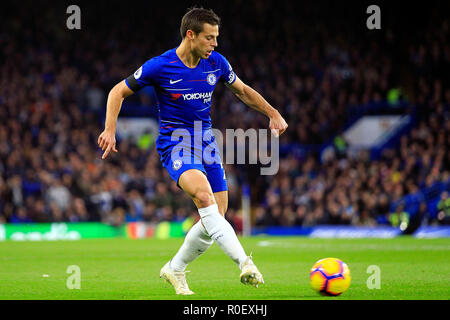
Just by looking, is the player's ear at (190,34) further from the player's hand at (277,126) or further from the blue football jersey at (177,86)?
the player's hand at (277,126)

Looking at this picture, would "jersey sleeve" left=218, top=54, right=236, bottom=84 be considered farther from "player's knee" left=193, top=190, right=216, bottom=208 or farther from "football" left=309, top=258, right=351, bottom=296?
"football" left=309, top=258, right=351, bottom=296

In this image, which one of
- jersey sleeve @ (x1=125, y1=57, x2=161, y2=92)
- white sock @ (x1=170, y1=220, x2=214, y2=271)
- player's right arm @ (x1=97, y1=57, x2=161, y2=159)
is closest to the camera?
player's right arm @ (x1=97, y1=57, x2=161, y2=159)

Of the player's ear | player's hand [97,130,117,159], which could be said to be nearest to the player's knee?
player's hand [97,130,117,159]

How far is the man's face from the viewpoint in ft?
24.8

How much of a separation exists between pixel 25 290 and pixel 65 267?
3.56 m

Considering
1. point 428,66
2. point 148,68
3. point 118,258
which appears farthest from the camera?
point 428,66

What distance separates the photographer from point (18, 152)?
25219mm

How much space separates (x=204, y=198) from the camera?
7.35 m

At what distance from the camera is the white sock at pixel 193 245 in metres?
7.83

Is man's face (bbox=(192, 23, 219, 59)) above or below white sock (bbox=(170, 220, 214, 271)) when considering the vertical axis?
above
